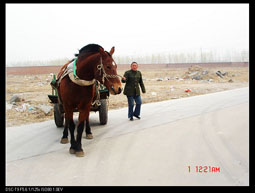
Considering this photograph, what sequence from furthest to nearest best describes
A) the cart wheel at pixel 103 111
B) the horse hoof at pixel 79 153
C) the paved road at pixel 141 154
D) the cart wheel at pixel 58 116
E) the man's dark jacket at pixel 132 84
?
1. the man's dark jacket at pixel 132 84
2. the cart wheel at pixel 103 111
3. the cart wheel at pixel 58 116
4. the horse hoof at pixel 79 153
5. the paved road at pixel 141 154

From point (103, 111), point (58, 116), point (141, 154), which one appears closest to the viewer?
point (141, 154)

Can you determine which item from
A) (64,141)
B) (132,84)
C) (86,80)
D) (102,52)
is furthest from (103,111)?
(102,52)

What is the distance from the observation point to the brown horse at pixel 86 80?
337 centimetres

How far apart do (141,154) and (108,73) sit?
1335mm

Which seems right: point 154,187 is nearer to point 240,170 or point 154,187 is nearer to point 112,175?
point 112,175

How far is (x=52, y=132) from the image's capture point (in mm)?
4984

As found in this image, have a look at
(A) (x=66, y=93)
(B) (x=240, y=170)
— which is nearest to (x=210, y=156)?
(B) (x=240, y=170)

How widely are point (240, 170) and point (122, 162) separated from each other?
59.7 inches

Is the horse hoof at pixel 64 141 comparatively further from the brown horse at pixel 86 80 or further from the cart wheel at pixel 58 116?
the cart wheel at pixel 58 116

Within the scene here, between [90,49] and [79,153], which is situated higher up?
[90,49]

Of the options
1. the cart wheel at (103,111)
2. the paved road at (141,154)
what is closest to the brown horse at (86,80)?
the paved road at (141,154)

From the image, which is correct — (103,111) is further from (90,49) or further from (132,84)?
(90,49)

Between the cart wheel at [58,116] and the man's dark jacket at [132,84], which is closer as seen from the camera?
the cart wheel at [58,116]

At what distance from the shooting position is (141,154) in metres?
3.48
